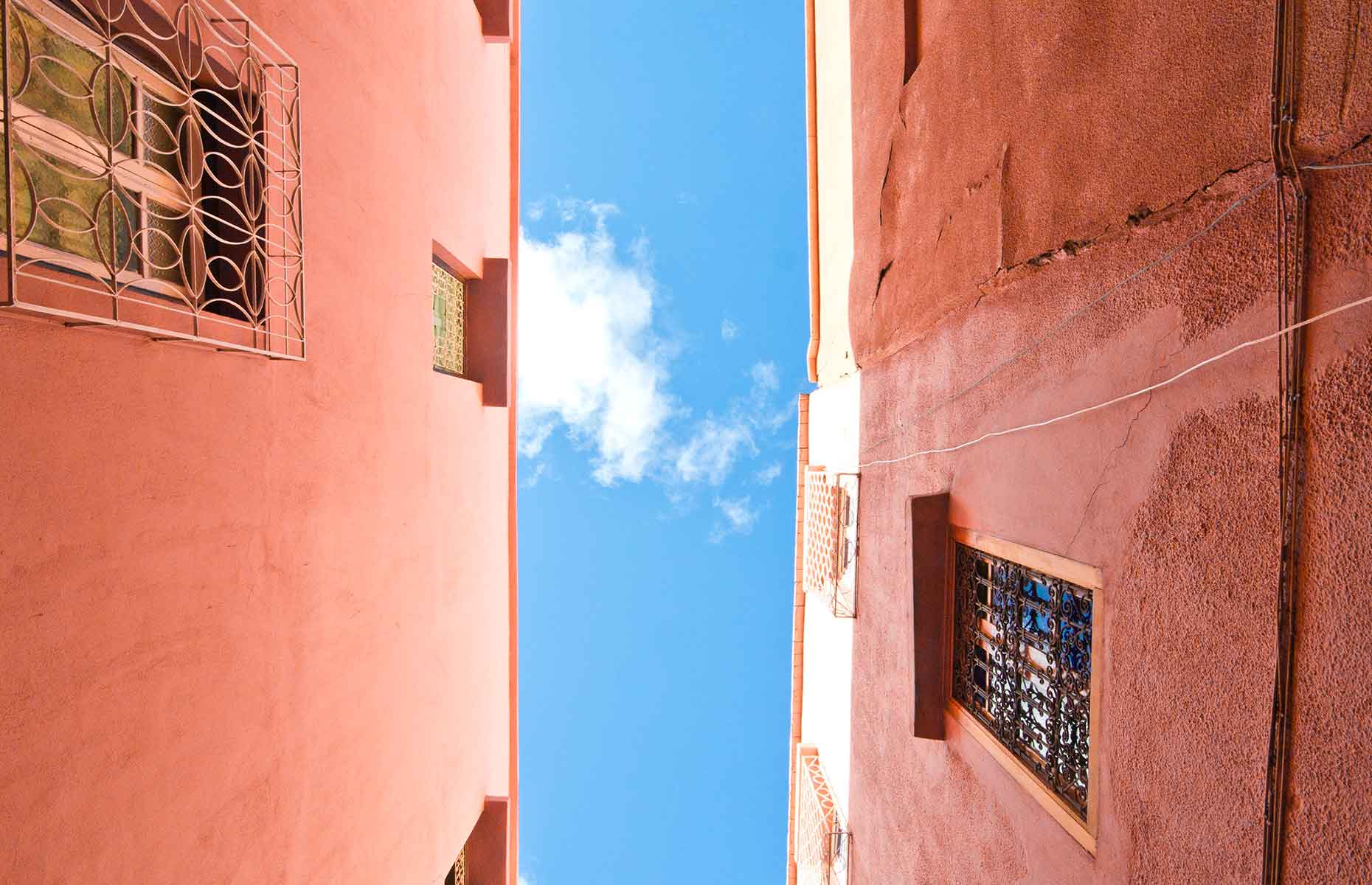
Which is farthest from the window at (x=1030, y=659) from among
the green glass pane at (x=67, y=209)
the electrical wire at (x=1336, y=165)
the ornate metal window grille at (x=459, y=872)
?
the ornate metal window grille at (x=459, y=872)

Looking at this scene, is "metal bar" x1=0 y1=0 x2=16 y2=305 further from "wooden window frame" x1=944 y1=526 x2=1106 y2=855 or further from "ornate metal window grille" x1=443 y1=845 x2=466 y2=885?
"ornate metal window grille" x1=443 y1=845 x2=466 y2=885

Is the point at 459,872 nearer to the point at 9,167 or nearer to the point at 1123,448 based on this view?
the point at 9,167

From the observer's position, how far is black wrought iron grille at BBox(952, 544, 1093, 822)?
2637 mm

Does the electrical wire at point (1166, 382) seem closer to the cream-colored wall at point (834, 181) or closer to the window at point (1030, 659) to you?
the window at point (1030, 659)

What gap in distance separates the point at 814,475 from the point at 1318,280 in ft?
16.4

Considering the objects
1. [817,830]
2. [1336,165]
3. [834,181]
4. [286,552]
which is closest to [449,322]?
[286,552]

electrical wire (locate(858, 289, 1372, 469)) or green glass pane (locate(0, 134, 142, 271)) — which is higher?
green glass pane (locate(0, 134, 142, 271))

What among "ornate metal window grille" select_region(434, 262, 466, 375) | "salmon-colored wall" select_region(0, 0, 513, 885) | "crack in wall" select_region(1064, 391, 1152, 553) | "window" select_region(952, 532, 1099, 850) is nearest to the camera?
"salmon-colored wall" select_region(0, 0, 513, 885)

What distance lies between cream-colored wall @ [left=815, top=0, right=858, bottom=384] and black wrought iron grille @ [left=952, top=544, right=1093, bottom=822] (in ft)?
9.33

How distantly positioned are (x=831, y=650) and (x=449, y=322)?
4565 millimetres

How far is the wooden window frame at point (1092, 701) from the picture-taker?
2.45 meters

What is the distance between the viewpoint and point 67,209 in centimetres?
211

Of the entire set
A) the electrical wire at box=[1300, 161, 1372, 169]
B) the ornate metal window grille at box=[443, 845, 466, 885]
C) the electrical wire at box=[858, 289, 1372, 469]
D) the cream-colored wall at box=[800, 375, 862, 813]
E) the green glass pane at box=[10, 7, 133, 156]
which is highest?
the green glass pane at box=[10, 7, 133, 156]

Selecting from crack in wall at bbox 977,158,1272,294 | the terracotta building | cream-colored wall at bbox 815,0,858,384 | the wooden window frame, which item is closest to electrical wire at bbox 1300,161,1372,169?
the terracotta building
